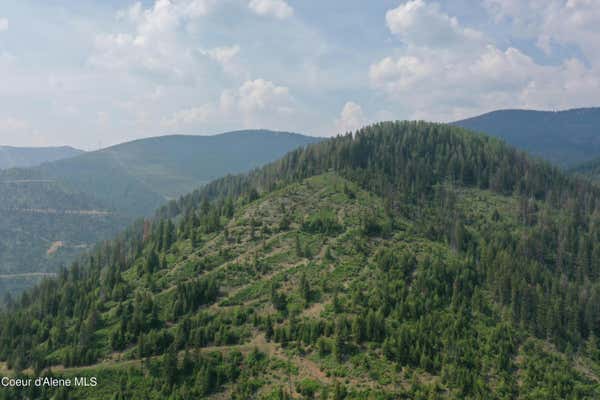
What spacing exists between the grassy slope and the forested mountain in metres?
0.50

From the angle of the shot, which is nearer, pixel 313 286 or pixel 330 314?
pixel 330 314

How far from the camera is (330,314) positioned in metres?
108

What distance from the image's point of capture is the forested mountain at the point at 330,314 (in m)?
90.3

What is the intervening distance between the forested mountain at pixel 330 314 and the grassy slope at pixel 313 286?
50cm

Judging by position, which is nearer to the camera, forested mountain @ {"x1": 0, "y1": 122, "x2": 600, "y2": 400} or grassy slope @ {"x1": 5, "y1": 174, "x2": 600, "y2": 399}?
grassy slope @ {"x1": 5, "y1": 174, "x2": 600, "y2": 399}

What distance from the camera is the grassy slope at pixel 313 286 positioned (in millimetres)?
88938

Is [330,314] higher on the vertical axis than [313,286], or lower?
lower

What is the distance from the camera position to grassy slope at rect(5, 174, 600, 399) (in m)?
88.9

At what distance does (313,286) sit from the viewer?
121 metres

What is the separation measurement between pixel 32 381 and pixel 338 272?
83.2m

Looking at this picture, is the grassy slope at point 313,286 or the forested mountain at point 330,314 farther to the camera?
the forested mountain at point 330,314

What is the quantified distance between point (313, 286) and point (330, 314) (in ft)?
47.5

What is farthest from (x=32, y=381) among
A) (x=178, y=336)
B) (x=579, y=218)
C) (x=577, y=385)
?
(x=579, y=218)

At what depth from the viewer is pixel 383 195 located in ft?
604
